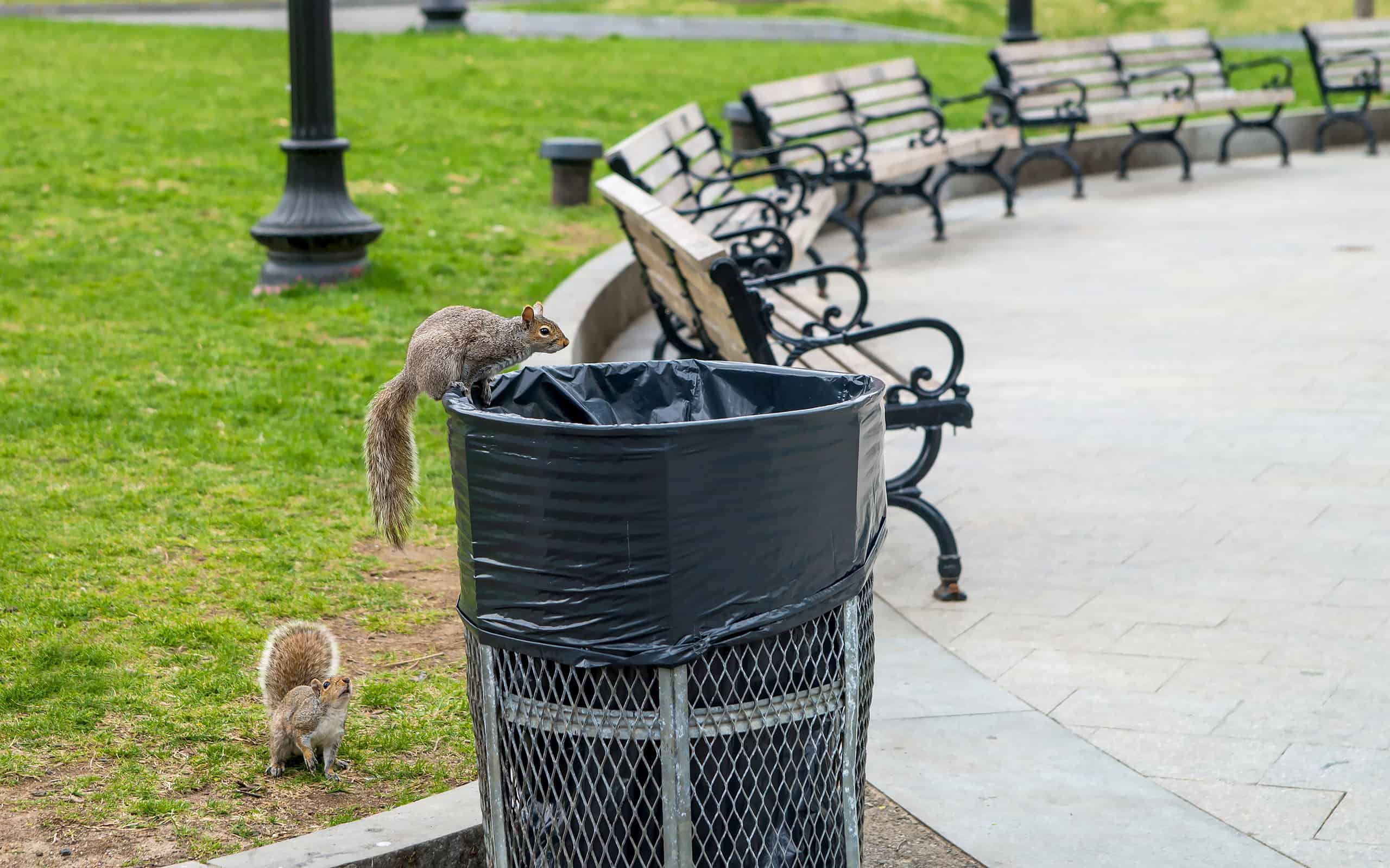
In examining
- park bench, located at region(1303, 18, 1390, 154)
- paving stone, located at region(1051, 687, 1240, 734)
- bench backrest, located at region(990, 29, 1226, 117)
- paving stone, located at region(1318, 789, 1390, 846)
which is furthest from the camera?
park bench, located at region(1303, 18, 1390, 154)

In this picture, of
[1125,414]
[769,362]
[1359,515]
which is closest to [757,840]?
[769,362]

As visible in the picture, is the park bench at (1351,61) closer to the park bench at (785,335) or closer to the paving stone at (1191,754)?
the park bench at (785,335)

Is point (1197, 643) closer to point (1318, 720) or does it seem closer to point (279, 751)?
point (1318, 720)

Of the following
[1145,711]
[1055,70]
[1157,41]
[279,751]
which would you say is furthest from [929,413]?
[1157,41]

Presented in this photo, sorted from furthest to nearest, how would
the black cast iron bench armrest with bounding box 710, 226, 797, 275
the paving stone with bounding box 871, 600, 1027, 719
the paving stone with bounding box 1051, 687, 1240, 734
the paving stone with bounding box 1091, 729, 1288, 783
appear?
1. the black cast iron bench armrest with bounding box 710, 226, 797, 275
2. the paving stone with bounding box 871, 600, 1027, 719
3. the paving stone with bounding box 1051, 687, 1240, 734
4. the paving stone with bounding box 1091, 729, 1288, 783

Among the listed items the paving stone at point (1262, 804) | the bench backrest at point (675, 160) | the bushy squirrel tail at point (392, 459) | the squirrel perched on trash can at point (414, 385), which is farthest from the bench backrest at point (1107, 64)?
the bushy squirrel tail at point (392, 459)

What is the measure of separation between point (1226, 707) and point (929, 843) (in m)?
1.17

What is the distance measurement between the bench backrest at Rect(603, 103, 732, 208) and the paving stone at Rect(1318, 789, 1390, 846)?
4.63 m

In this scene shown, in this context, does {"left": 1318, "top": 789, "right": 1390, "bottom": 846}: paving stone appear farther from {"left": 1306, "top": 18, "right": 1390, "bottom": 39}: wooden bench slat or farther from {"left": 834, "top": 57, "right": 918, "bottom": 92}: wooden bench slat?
{"left": 1306, "top": 18, "right": 1390, "bottom": 39}: wooden bench slat

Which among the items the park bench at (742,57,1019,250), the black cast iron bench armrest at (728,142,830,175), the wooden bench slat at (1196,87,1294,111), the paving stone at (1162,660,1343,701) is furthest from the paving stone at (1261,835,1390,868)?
the wooden bench slat at (1196,87,1294,111)

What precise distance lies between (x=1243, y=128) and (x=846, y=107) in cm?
529

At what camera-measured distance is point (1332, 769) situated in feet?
13.2

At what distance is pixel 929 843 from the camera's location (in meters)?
3.72

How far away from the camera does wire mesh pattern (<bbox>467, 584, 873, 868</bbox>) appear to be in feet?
9.36
